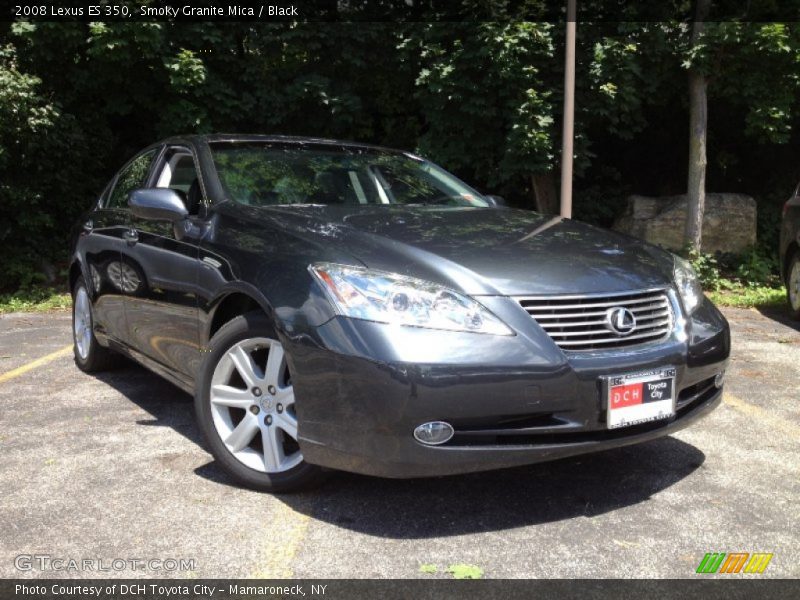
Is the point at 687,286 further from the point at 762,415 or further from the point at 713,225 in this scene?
the point at 713,225

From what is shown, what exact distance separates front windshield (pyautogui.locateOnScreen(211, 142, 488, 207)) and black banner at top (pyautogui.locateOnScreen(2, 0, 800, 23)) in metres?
6.23

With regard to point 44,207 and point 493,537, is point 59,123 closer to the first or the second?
point 44,207

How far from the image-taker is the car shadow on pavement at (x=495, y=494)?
9.75 feet

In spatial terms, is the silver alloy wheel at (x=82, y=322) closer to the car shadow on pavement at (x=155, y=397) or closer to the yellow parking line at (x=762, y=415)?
the car shadow on pavement at (x=155, y=397)

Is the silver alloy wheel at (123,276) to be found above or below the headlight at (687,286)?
below

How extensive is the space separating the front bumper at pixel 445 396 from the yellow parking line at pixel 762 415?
1.73m

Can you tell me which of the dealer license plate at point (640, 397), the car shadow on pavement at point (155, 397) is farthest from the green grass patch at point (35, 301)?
the dealer license plate at point (640, 397)

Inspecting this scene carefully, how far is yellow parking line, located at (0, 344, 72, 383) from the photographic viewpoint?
18.1 feet

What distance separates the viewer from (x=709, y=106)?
41.6ft

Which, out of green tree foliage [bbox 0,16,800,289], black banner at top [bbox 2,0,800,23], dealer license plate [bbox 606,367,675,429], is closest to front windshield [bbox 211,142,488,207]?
dealer license plate [bbox 606,367,675,429]

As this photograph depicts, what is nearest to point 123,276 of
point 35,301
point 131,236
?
point 131,236

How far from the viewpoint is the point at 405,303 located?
2773mm

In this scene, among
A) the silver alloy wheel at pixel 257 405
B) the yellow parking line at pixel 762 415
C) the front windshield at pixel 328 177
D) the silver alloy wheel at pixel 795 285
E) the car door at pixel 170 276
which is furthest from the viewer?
the silver alloy wheel at pixel 795 285

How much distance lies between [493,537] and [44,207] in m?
10.4
